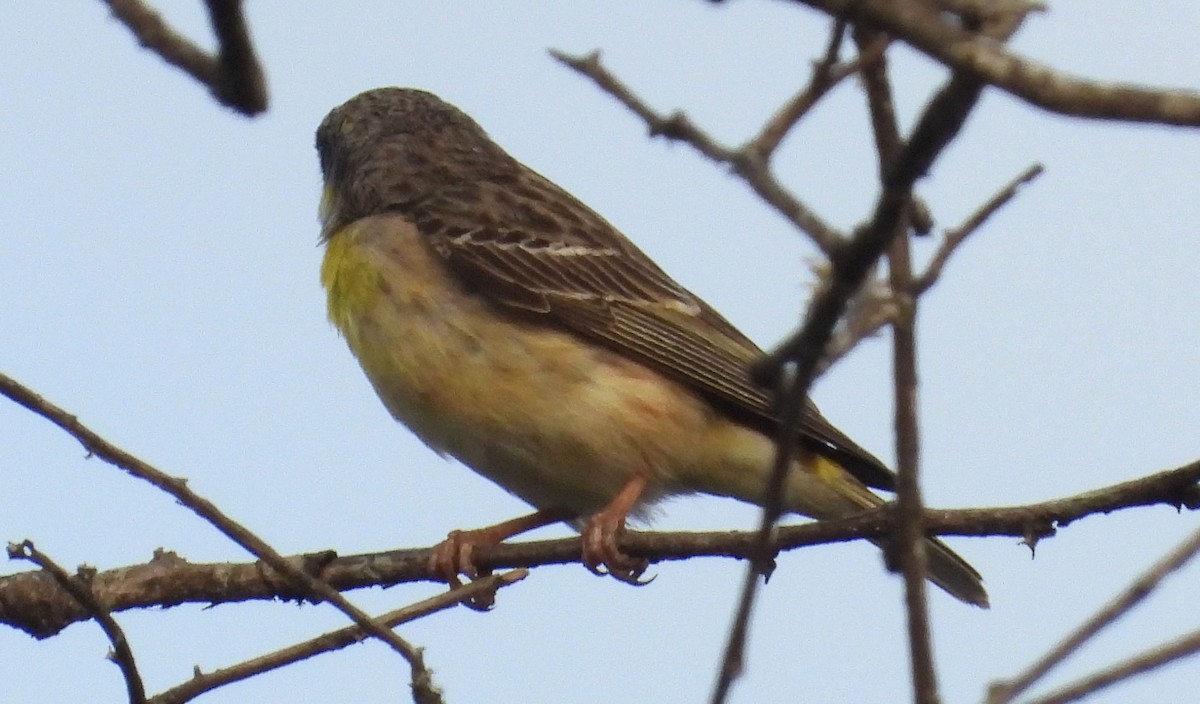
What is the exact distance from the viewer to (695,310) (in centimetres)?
833

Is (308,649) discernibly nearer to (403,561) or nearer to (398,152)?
(403,561)

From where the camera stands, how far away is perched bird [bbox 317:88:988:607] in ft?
24.0

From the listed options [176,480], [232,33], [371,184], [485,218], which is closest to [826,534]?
[176,480]

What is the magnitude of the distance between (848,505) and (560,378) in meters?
1.35

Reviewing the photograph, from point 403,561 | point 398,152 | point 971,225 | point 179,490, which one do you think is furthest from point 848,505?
point 971,225

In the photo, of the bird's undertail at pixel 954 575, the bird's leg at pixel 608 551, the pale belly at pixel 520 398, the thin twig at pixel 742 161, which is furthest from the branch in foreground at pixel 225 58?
the bird's undertail at pixel 954 575

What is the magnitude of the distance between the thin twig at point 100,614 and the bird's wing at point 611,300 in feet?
11.4

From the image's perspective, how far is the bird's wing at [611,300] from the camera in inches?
300

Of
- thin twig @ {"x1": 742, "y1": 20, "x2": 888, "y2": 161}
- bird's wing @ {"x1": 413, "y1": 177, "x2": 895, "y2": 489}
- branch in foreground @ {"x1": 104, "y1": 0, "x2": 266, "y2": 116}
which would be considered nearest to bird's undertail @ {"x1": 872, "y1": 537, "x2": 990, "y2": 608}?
bird's wing @ {"x1": 413, "y1": 177, "x2": 895, "y2": 489}

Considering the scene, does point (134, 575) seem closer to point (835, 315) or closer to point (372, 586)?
point (372, 586)

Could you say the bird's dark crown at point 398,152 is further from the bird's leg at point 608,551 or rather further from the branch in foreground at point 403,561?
the branch in foreground at point 403,561

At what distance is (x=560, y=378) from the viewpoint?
742 centimetres

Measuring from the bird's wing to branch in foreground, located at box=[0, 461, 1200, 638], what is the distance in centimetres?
149

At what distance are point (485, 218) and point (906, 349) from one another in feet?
19.4
